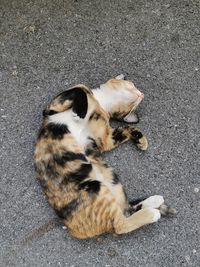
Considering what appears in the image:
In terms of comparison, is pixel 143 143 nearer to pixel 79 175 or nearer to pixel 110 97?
pixel 110 97

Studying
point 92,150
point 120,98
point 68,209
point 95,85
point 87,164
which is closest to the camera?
point 68,209

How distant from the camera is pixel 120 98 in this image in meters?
3.29

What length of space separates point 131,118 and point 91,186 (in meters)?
0.61

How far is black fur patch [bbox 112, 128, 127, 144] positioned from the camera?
322 cm

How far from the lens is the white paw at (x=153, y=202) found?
3.03 metres

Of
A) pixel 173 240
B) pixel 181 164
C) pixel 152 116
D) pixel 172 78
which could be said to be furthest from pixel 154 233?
pixel 172 78

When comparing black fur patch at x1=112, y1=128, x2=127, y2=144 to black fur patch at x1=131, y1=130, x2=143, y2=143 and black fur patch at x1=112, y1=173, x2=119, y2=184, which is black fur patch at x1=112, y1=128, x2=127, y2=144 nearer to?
black fur patch at x1=131, y1=130, x2=143, y2=143

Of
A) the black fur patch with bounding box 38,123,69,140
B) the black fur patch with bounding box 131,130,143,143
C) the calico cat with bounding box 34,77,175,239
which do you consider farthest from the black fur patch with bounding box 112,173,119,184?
the black fur patch with bounding box 38,123,69,140

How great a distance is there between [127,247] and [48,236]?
47 centimetres

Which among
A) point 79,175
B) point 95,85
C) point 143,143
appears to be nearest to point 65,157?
point 79,175

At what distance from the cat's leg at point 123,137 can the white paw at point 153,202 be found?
0.33 m

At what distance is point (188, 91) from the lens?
339cm

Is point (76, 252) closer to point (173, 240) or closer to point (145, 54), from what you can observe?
point (173, 240)

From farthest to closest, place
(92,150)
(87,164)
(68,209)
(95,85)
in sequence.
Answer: (95,85) → (92,150) → (87,164) → (68,209)
